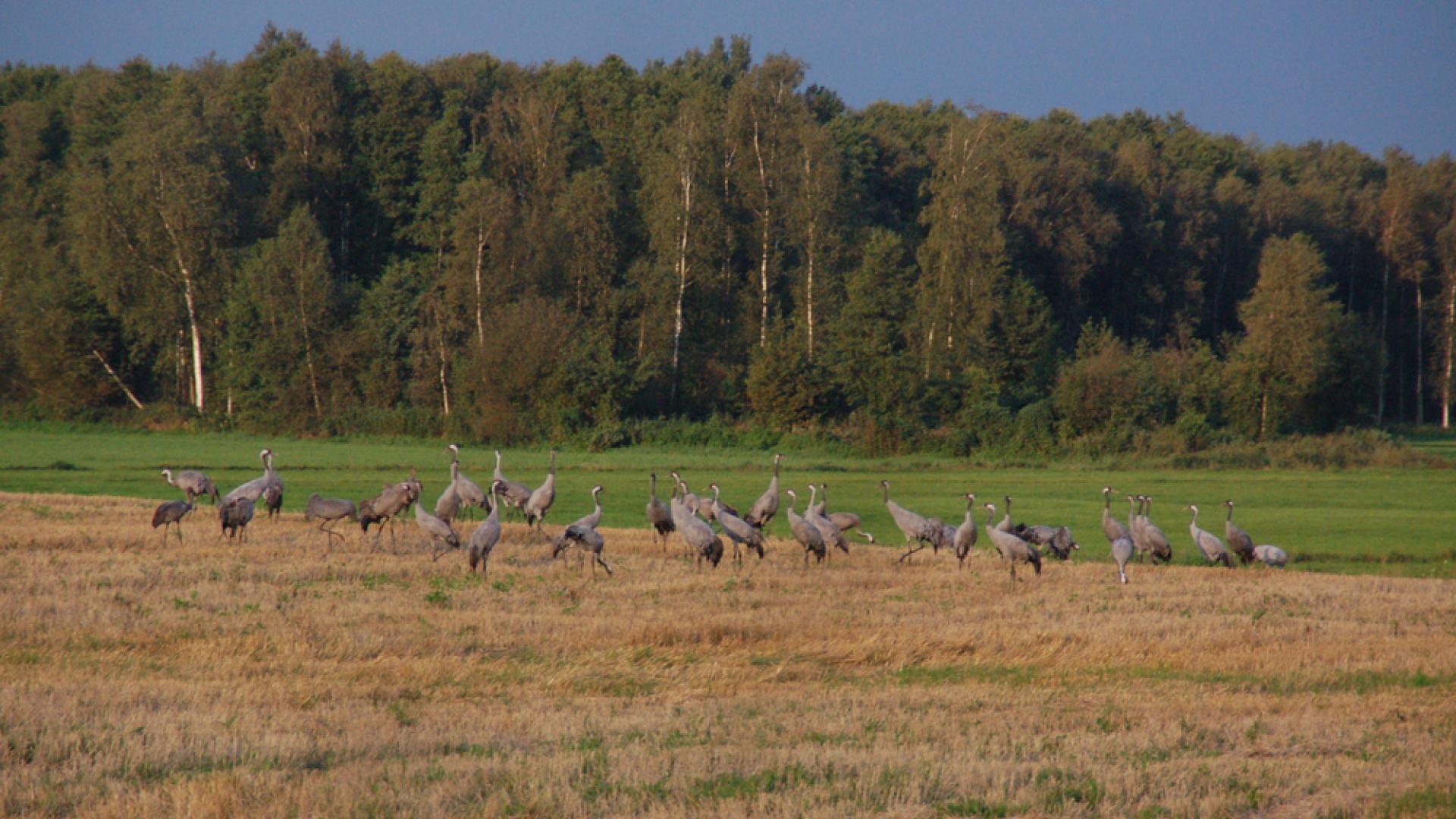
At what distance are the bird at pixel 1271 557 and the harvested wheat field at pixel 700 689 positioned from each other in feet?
8.53

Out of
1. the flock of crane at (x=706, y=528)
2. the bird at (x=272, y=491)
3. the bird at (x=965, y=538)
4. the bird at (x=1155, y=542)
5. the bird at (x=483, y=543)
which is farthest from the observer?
the bird at (x=272, y=491)

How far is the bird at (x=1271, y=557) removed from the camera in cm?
2225

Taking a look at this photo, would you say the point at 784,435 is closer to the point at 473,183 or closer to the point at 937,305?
the point at 937,305

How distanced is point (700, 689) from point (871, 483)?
28881 mm

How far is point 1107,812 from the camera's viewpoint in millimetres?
7562

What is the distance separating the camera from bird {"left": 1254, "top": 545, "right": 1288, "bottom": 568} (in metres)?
22.2

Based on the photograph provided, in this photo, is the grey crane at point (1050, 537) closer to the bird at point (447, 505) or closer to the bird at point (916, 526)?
the bird at point (916, 526)

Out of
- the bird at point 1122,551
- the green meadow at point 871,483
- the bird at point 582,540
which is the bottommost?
the green meadow at point 871,483

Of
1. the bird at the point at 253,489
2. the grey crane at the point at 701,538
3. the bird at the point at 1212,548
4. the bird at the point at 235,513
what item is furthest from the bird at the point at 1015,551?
the bird at the point at 253,489

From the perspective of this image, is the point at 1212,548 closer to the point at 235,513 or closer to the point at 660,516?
the point at 660,516

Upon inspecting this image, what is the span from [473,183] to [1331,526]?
39.1 meters

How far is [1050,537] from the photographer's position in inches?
872

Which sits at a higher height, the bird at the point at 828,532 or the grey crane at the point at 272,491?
the grey crane at the point at 272,491

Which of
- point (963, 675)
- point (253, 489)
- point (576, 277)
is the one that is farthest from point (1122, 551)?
point (576, 277)
